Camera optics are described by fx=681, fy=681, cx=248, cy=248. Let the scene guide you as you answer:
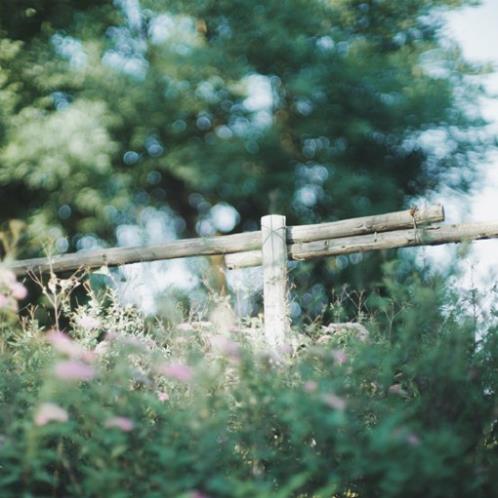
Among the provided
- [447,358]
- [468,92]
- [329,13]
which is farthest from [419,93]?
[447,358]

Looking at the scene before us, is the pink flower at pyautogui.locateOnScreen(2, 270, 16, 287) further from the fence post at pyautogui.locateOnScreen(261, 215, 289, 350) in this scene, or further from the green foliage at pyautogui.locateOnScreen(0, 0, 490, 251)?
the green foliage at pyautogui.locateOnScreen(0, 0, 490, 251)

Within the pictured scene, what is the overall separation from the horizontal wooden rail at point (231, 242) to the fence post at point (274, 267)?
0.37 ft

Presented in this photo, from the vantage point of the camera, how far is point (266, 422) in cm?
278

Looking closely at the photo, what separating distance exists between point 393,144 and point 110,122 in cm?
391

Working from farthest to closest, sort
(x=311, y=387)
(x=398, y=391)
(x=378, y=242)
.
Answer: (x=378, y=242)
(x=398, y=391)
(x=311, y=387)

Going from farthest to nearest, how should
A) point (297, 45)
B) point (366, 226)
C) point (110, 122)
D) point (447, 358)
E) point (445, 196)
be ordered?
1. point (445, 196)
2. point (110, 122)
3. point (297, 45)
4. point (366, 226)
5. point (447, 358)

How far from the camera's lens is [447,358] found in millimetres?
2695

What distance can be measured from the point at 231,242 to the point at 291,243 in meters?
0.55

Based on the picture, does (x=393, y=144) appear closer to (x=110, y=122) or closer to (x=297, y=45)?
(x=297, y=45)

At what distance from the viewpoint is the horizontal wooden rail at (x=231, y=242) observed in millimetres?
5293

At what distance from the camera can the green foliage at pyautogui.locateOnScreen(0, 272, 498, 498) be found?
218 cm

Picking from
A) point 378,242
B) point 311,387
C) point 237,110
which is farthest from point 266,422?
point 237,110

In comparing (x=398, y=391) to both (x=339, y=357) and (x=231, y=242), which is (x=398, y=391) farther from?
(x=231, y=242)

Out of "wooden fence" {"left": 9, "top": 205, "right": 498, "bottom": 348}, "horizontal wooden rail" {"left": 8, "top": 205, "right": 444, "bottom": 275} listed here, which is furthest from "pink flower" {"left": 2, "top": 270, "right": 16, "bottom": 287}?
"wooden fence" {"left": 9, "top": 205, "right": 498, "bottom": 348}
